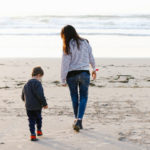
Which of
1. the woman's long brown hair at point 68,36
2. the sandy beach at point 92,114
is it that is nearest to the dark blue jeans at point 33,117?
the sandy beach at point 92,114

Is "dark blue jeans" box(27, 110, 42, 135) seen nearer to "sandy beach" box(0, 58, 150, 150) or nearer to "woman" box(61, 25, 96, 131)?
"sandy beach" box(0, 58, 150, 150)

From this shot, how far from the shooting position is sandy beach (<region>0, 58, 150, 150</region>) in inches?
163

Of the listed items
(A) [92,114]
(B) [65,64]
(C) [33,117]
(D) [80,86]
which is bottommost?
(A) [92,114]

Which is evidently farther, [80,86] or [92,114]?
[92,114]

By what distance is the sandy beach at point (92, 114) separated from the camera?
13.6 ft

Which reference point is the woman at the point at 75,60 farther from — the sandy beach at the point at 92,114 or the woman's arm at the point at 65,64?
the sandy beach at the point at 92,114

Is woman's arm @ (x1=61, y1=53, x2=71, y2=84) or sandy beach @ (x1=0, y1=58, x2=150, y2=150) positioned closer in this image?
sandy beach @ (x1=0, y1=58, x2=150, y2=150)

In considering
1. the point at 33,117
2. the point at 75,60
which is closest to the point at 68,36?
the point at 75,60

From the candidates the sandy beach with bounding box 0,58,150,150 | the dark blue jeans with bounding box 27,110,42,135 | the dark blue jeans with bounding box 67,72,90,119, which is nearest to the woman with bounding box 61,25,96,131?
the dark blue jeans with bounding box 67,72,90,119

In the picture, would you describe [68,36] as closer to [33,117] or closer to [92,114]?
[33,117]

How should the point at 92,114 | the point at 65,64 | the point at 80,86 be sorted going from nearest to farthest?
the point at 65,64, the point at 80,86, the point at 92,114

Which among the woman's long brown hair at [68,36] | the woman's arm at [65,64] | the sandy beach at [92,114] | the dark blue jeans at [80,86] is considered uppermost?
the woman's long brown hair at [68,36]

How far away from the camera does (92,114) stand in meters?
5.51

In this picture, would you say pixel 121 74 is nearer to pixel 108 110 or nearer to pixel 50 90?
pixel 50 90
